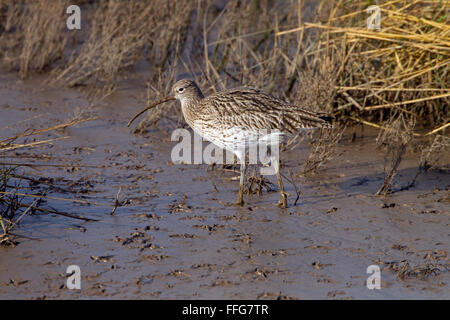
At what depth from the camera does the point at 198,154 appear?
25.3 feet

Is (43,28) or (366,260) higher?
(43,28)

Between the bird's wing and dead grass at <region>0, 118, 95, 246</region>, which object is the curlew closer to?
the bird's wing

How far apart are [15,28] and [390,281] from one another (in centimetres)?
Result: 822

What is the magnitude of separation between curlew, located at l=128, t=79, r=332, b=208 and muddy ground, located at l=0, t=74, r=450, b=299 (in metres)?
0.55

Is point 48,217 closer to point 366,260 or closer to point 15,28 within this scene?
point 366,260

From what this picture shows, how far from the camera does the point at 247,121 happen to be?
251 inches

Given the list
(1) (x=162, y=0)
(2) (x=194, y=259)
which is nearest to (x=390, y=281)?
(2) (x=194, y=259)

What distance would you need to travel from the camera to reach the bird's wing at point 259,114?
6.39 m

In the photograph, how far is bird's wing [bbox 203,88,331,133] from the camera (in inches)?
252
